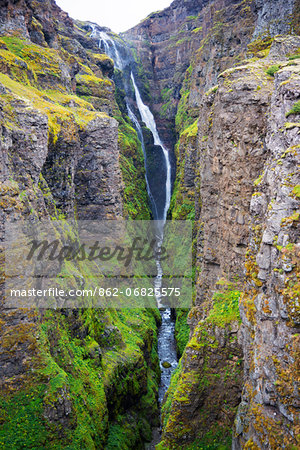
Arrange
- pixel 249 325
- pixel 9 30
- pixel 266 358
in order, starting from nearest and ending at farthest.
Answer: pixel 266 358 < pixel 249 325 < pixel 9 30

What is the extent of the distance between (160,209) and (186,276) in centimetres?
3170

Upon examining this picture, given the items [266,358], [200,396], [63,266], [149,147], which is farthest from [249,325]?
[149,147]

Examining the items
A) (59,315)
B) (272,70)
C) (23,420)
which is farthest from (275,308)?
(59,315)

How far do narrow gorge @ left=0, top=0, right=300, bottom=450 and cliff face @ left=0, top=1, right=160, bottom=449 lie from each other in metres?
0.10

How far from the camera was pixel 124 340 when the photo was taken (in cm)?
2880

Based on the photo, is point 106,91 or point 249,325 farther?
point 106,91

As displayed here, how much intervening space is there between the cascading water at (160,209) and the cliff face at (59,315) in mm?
1985

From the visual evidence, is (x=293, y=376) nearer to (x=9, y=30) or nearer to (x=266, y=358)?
(x=266, y=358)

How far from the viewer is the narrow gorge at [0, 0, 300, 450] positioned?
8516 mm

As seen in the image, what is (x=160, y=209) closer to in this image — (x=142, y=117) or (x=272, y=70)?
(x=142, y=117)

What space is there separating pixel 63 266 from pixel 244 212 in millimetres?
12886

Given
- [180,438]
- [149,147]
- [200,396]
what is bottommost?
[180,438]

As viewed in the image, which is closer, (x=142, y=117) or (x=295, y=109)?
(x=295, y=109)

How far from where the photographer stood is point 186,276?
40688 millimetres
